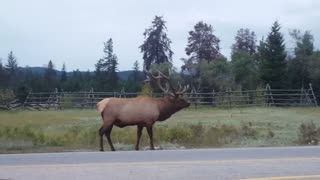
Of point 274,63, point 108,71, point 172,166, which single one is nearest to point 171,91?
point 172,166

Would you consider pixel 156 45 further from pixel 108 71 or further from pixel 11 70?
pixel 11 70

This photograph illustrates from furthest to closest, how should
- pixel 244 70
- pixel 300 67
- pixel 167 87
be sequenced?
pixel 244 70
pixel 300 67
pixel 167 87

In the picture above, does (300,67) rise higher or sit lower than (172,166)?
higher

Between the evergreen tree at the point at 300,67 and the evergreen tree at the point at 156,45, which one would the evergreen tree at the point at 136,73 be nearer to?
the evergreen tree at the point at 156,45

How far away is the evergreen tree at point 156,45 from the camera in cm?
8762

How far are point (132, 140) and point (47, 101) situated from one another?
108 feet

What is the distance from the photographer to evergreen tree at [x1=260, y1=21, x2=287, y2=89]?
63.8 metres

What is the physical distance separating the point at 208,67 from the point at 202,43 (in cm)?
1942

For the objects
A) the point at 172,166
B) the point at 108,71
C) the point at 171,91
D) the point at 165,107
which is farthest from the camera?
the point at 108,71

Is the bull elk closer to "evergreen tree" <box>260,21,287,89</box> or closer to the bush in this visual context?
the bush

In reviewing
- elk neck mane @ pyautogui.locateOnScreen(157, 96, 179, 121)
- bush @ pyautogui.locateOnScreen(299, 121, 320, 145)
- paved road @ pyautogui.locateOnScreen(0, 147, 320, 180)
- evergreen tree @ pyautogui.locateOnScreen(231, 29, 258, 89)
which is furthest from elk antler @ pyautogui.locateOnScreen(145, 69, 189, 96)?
evergreen tree @ pyautogui.locateOnScreen(231, 29, 258, 89)

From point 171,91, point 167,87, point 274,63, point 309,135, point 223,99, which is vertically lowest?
point 309,135

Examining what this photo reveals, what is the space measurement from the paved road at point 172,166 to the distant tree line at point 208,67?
102 ft

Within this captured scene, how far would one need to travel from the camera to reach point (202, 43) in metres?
92.6
